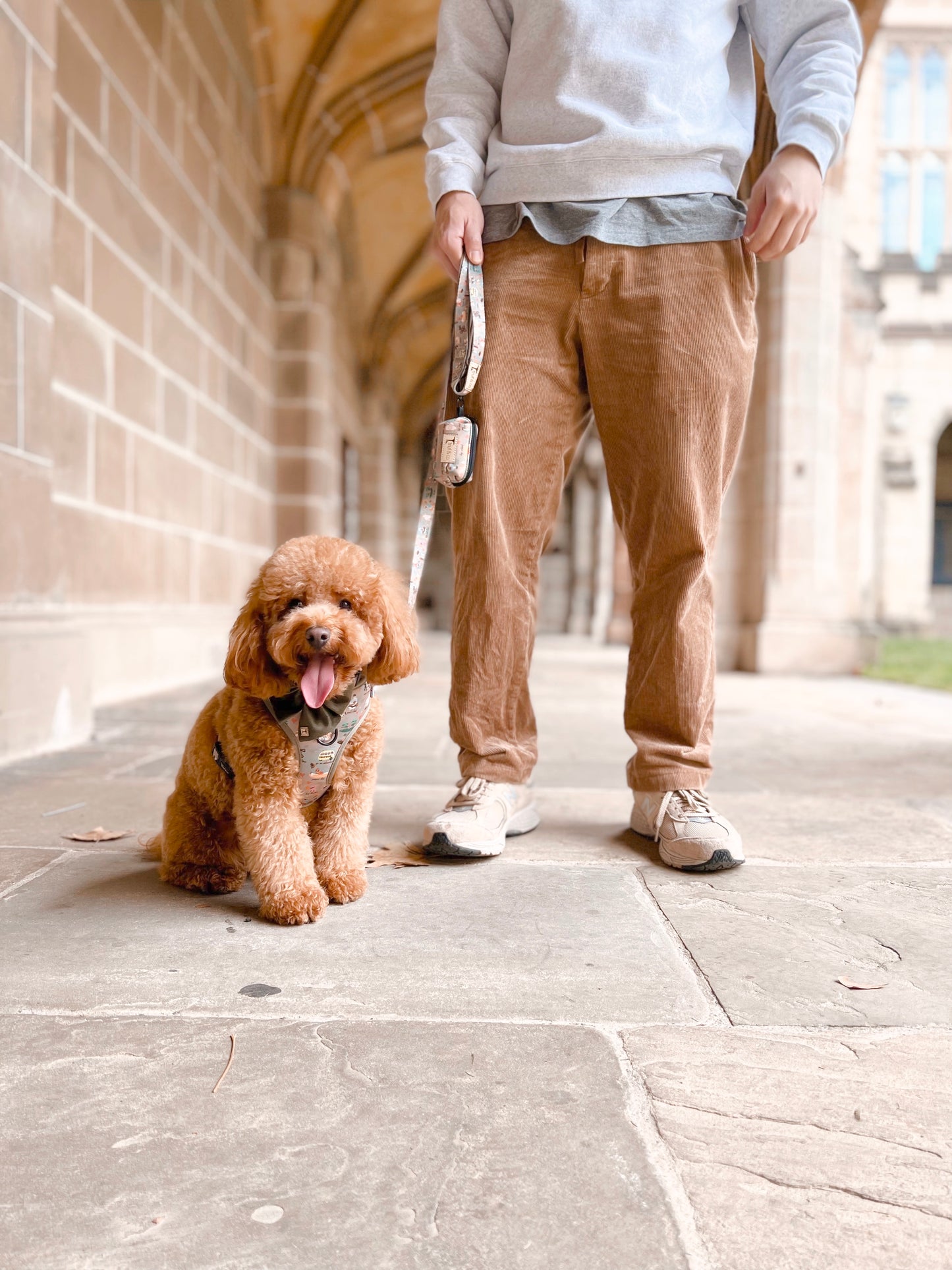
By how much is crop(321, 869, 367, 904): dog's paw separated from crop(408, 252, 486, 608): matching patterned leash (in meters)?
0.57

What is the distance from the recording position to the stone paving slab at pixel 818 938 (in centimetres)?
121

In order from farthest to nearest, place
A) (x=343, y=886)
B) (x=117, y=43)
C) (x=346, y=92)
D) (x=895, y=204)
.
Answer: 1. (x=895, y=204)
2. (x=346, y=92)
3. (x=117, y=43)
4. (x=343, y=886)

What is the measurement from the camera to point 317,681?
4.67ft

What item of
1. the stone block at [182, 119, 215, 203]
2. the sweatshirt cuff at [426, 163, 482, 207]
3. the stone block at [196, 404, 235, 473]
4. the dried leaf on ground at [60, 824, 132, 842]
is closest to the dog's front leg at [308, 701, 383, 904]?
the dried leaf on ground at [60, 824, 132, 842]

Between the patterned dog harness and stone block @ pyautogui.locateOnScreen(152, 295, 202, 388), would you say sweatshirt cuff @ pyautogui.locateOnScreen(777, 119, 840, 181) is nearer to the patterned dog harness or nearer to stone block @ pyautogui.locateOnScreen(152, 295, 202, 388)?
the patterned dog harness

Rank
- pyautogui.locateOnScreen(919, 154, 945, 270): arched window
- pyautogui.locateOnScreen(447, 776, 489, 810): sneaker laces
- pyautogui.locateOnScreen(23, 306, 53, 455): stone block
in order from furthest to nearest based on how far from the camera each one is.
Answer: pyautogui.locateOnScreen(919, 154, 945, 270): arched window, pyautogui.locateOnScreen(23, 306, 53, 455): stone block, pyautogui.locateOnScreen(447, 776, 489, 810): sneaker laces

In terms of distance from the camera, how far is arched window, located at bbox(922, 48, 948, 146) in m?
20.5

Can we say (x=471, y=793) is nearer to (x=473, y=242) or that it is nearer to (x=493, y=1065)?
(x=493, y=1065)

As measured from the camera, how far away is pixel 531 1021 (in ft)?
3.78

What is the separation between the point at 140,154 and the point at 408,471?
14.3 meters

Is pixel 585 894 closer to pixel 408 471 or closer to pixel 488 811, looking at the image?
pixel 488 811

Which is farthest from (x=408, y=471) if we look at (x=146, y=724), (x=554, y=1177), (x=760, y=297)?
(x=554, y=1177)

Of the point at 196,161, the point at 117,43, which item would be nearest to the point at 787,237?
the point at 117,43

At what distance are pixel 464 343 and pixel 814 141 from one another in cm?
75
